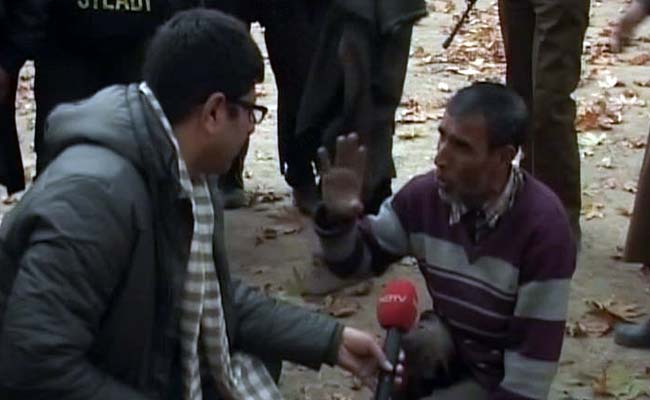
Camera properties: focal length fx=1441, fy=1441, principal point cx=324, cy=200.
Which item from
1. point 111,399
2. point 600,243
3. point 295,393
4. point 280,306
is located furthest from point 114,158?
point 600,243

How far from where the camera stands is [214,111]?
302 centimetres

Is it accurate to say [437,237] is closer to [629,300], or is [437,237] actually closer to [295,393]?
[295,393]

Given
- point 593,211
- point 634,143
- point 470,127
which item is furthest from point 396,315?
point 634,143

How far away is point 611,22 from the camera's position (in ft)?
37.7

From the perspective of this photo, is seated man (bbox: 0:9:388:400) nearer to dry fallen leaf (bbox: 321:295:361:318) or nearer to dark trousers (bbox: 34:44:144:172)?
dark trousers (bbox: 34:44:144:172)

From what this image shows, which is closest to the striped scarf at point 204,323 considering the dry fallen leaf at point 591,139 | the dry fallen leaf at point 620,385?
the dry fallen leaf at point 620,385

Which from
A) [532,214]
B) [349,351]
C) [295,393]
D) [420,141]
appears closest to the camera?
[349,351]

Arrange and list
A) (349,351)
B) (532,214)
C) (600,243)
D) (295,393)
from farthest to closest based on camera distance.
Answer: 1. (600,243)
2. (295,393)
3. (532,214)
4. (349,351)

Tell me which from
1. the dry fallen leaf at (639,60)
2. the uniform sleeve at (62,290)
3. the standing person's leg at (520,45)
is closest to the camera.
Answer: the uniform sleeve at (62,290)

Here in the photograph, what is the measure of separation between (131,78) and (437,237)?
5.18 ft

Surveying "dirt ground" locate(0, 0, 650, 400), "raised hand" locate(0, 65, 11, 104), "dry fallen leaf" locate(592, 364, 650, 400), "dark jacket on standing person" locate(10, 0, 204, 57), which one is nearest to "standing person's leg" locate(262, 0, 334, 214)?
"dirt ground" locate(0, 0, 650, 400)

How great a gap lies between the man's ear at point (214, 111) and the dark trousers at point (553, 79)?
9.11ft

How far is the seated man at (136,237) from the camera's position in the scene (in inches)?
110

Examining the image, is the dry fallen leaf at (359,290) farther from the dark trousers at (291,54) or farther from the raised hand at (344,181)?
the raised hand at (344,181)
